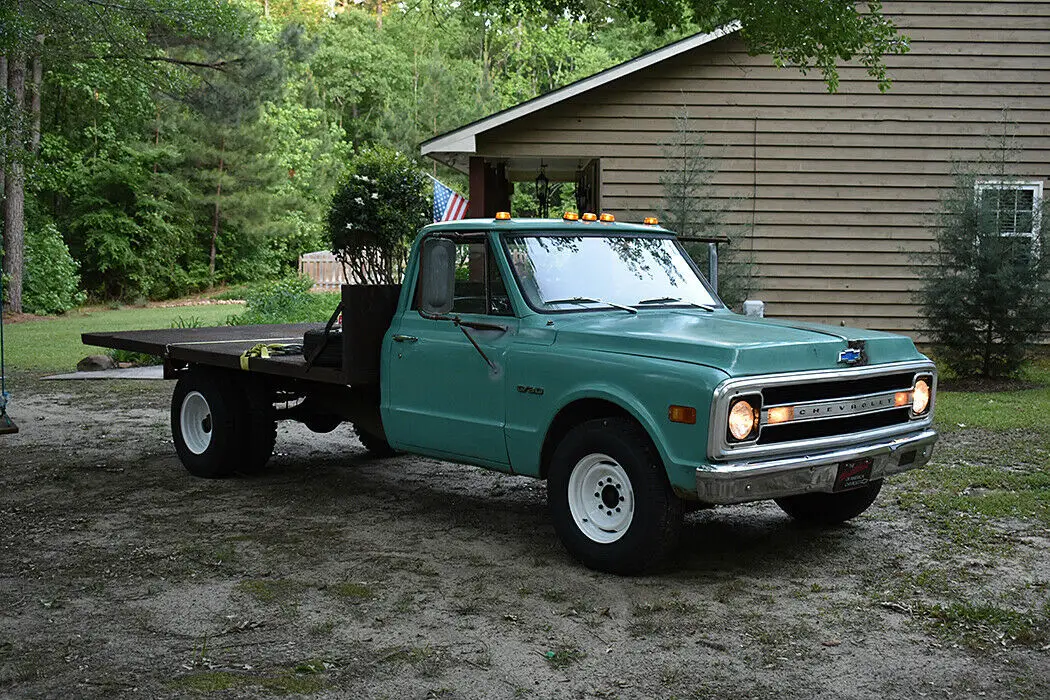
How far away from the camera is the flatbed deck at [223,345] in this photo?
25.4ft

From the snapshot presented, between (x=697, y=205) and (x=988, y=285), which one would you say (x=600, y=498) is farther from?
(x=697, y=205)

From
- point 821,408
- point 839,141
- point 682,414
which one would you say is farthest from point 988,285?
point 682,414

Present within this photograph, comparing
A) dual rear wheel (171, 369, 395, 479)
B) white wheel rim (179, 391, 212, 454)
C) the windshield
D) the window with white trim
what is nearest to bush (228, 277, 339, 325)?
the window with white trim

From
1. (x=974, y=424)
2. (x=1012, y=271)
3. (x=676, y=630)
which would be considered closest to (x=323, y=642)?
(x=676, y=630)

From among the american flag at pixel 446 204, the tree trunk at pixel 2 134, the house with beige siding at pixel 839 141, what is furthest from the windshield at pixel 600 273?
the american flag at pixel 446 204

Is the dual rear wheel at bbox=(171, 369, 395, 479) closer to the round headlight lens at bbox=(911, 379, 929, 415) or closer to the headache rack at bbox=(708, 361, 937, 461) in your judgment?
the headache rack at bbox=(708, 361, 937, 461)

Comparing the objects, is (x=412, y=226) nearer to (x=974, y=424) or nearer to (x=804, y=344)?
(x=974, y=424)

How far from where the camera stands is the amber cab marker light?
5.56m

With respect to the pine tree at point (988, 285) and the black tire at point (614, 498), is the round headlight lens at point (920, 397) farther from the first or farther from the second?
the pine tree at point (988, 285)

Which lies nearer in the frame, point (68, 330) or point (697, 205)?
point (697, 205)

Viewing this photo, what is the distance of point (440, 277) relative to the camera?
21.4ft

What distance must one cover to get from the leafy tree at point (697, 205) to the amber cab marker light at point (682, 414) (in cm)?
1031

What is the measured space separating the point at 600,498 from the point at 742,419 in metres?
0.94

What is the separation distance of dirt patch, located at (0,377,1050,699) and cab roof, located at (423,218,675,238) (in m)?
1.80
